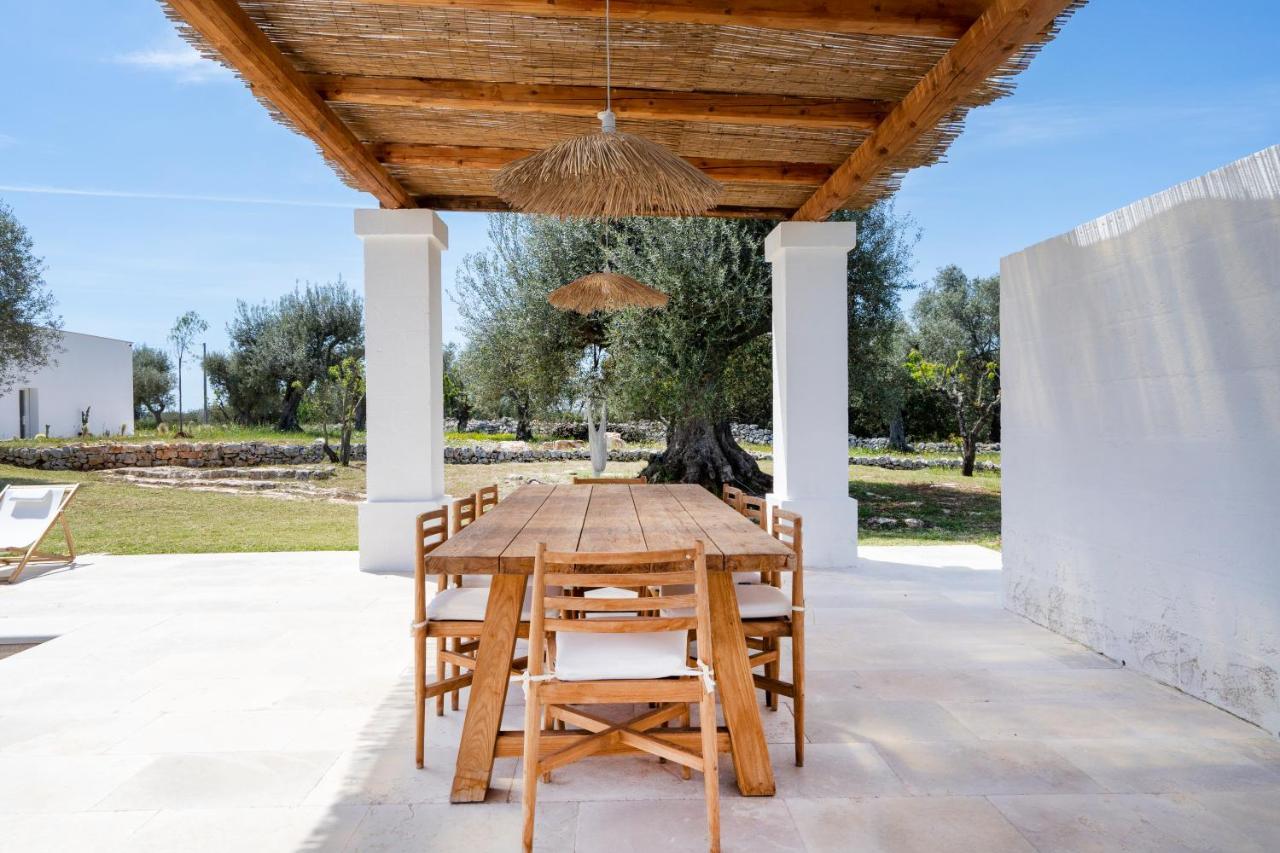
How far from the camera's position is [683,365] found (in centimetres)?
762

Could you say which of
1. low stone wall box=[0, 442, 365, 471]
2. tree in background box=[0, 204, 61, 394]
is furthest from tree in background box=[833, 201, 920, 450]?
tree in background box=[0, 204, 61, 394]

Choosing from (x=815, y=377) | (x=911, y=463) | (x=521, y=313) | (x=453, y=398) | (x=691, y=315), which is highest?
(x=521, y=313)

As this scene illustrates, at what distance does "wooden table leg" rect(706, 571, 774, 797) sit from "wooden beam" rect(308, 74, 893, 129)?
2.62 m

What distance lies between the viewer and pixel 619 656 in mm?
1959

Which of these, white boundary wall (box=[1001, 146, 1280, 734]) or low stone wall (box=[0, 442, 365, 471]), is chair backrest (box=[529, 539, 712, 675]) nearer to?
white boundary wall (box=[1001, 146, 1280, 734])

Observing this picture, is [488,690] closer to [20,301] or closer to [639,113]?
[639,113]

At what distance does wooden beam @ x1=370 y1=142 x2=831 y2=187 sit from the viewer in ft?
15.5

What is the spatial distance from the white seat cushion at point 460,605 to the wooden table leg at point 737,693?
614 mm

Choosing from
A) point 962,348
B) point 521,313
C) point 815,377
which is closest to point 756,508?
point 815,377

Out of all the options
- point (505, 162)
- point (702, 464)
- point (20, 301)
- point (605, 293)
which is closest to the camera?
point (605, 293)

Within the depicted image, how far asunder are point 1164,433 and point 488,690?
2.73 meters

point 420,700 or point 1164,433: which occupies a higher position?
point 1164,433

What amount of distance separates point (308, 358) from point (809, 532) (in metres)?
14.3

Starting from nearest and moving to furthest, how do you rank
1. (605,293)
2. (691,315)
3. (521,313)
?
(605,293) < (691,315) < (521,313)
